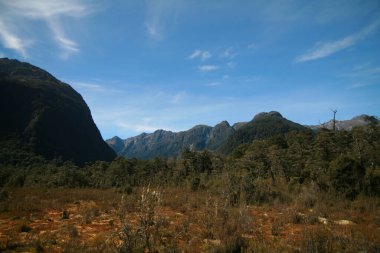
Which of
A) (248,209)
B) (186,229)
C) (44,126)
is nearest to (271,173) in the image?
(248,209)

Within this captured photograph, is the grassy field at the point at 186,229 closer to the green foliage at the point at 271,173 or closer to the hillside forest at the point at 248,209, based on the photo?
the hillside forest at the point at 248,209

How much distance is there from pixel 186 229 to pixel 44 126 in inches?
5059

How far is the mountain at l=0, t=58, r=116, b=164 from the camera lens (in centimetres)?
10516

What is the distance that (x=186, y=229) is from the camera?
8258 millimetres

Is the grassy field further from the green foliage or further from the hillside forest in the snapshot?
the green foliage

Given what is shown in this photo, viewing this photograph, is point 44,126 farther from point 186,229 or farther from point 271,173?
point 186,229

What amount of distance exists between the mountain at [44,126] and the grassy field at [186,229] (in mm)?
81920

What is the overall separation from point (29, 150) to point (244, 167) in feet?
296

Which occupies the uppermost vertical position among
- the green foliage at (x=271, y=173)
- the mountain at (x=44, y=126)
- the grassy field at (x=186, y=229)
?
the mountain at (x=44, y=126)

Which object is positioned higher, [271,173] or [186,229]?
[271,173]

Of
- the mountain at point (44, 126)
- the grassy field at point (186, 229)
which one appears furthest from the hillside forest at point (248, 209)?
the mountain at point (44, 126)

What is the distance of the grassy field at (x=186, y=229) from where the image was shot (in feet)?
20.9

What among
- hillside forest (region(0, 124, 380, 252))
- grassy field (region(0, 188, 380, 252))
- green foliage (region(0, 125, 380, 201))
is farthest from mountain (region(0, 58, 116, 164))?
grassy field (region(0, 188, 380, 252))

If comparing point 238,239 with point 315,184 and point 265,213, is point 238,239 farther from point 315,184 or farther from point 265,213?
point 315,184
